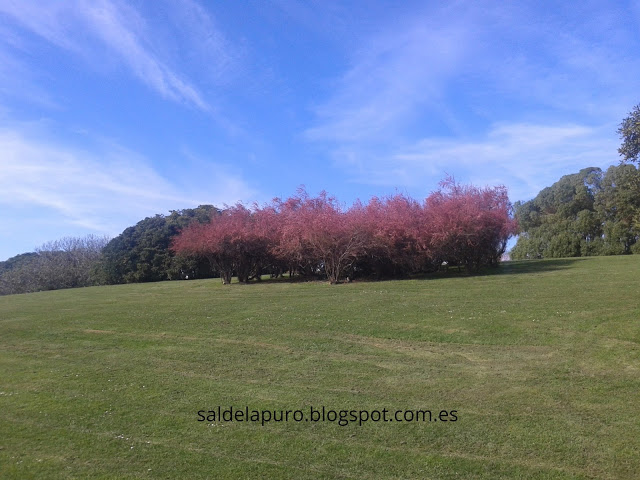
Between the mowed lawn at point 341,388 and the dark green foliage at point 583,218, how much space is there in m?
25.4

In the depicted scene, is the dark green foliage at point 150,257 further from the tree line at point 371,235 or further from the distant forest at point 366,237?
the tree line at point 371,235

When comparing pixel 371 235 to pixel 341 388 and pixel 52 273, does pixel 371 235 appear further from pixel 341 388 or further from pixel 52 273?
pixel 52 273

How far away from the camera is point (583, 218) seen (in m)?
40.5

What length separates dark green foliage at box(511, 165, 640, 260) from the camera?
3712cm

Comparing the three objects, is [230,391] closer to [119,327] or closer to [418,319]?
[418,319]

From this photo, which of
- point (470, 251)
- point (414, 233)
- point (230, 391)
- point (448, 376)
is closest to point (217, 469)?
point (230, 391)

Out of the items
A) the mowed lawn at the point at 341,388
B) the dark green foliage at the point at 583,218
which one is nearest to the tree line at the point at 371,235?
the mowed lawn at the point at 341,388

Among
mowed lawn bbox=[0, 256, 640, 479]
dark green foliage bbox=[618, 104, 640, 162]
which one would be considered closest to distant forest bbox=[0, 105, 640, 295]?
dark green foliage bbox=[618, 104, 640, 162]

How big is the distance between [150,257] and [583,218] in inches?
1375

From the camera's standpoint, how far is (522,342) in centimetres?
983

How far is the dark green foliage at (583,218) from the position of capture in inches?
1462

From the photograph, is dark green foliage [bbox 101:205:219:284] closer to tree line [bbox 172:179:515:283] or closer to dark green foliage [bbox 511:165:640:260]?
tree line [bbox 172:179:515:283]

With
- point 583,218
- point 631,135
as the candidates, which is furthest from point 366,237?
point 583,218

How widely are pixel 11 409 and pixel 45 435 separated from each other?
64.4 inches
